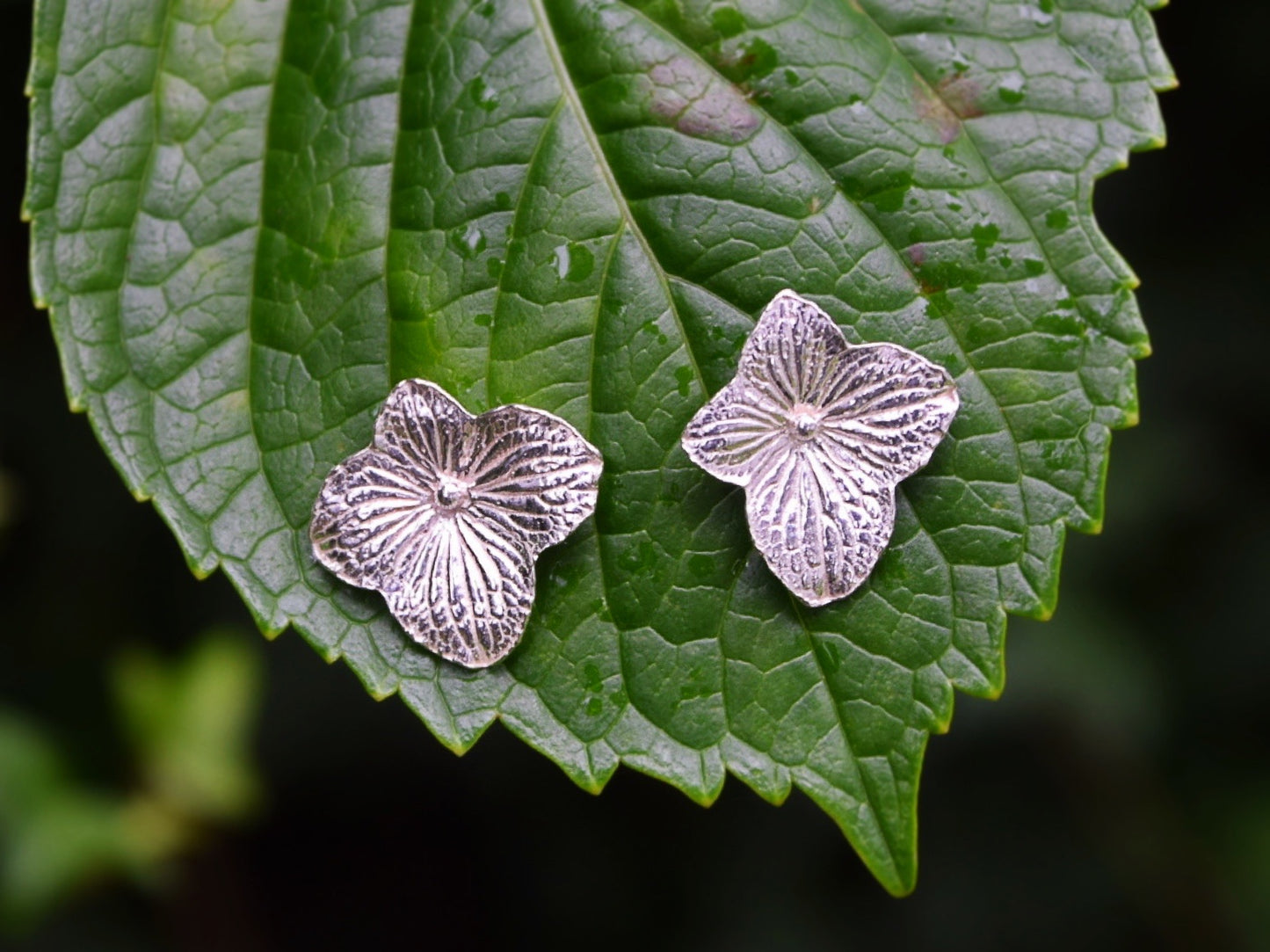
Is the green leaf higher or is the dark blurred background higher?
the green leaf

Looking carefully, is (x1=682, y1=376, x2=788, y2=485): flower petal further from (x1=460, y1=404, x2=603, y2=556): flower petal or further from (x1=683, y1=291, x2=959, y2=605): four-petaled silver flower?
(x1=460, y1=404, x2=603, y2=556): flower petal

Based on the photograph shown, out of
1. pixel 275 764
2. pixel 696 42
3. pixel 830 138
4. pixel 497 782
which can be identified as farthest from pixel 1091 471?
pixel 275 764

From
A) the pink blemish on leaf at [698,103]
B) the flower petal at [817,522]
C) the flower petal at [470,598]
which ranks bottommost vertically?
the flower petal at [470,598]

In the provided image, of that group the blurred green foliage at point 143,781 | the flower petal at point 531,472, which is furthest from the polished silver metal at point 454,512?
the blurred green foliage at point 143,781

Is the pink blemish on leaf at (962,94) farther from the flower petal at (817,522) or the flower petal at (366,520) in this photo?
the flower petal at (366,520)

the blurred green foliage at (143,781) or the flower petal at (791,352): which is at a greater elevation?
the flower petal at (791,352)

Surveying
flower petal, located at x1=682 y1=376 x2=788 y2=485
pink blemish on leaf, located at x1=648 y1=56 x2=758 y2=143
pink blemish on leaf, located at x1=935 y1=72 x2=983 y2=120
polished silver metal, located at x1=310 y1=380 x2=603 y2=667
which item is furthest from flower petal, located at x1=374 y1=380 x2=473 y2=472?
pink blemish on leaf, located at x1=935 y1=72 x2=983 y2=120

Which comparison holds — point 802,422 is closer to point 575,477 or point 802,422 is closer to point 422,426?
point 575,477
